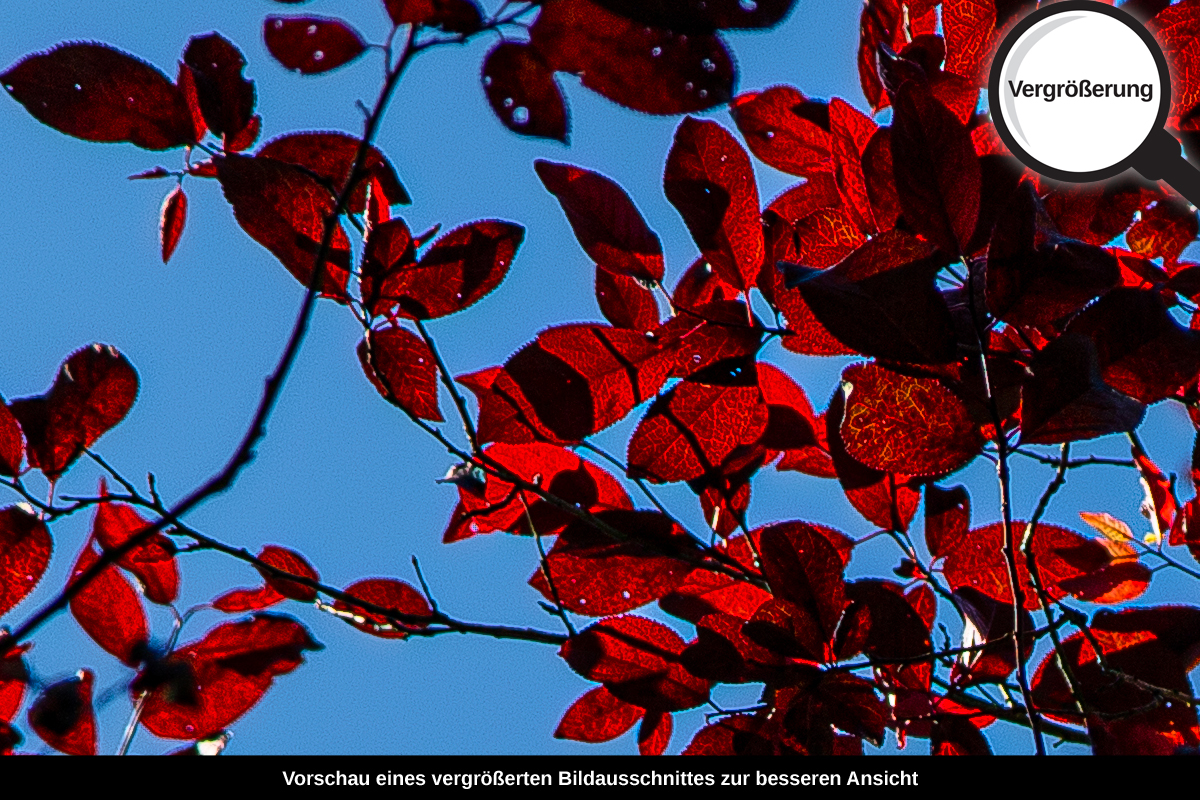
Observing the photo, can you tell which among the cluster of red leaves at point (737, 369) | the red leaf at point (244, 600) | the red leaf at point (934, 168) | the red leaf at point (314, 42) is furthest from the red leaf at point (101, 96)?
the red leaf at point (934, 168)

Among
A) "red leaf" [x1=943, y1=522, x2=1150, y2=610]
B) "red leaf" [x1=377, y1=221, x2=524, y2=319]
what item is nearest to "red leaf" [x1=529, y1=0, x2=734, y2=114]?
"red leaf" [x1=377, y1=221, x2=524, y2=319]

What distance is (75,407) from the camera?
2.70 feet

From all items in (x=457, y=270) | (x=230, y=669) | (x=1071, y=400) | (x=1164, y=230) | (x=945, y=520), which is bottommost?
(x=230, y=669)

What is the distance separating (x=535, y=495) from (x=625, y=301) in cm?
22

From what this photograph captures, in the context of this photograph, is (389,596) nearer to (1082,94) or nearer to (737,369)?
(737,369)

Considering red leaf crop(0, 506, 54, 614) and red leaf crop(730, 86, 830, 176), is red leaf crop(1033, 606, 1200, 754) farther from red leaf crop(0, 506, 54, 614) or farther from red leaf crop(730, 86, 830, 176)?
red leaf crop(0, 506, 54, 614)

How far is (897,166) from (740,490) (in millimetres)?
399

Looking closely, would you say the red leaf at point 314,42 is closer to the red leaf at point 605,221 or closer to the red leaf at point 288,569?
the red leaf at point 605,221

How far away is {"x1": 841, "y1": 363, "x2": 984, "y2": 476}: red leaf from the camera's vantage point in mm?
676

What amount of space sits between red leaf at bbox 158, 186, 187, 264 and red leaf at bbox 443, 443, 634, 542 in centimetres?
36

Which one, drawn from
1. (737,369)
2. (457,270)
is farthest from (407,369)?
(737,369)

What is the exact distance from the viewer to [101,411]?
83 cm

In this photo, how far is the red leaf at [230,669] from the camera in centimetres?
83

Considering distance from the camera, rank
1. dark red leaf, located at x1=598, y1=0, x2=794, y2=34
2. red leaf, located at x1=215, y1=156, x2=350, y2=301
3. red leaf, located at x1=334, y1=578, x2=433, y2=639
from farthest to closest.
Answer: red leaf, located at x1=334, y1=578, x2=433, y2=639 → red leaf, located at x1=215, y1=156, x2=350, y2=301 → dark red leaf, located at x1=598, y1=0, x2=794, y2=34
